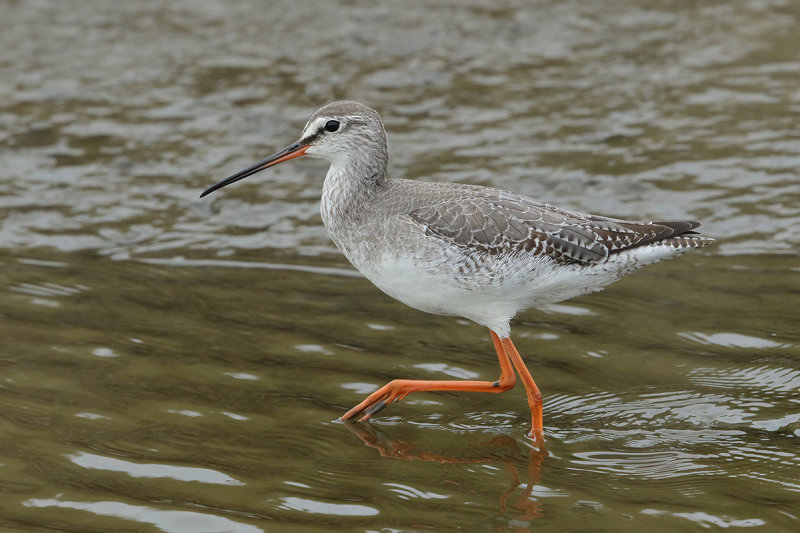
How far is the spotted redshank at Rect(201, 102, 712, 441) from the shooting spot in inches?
297

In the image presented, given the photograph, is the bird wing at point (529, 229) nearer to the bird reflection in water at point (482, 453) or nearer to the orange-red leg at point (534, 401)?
the orange-red leg at point (534, 401)

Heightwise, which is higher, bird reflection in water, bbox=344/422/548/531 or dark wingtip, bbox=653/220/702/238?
dark wingtip, bbox=653/220/702/238

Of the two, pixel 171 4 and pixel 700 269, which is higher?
pixel 171 4

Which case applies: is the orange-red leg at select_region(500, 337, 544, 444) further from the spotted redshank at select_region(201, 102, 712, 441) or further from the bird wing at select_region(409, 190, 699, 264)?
the bird wing at select_region(409, 190, 699, 264)

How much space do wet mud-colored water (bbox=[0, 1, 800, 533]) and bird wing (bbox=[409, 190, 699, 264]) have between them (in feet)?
3.73

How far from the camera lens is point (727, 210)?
11.2 meters

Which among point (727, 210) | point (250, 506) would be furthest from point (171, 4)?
point (250, 506)

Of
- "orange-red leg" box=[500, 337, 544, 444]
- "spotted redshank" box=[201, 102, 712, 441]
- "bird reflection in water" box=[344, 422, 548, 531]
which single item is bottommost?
"bird reflection in water" box=[344, 422, 548, 531]

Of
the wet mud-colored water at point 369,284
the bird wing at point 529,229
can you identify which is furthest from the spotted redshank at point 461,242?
the wet mud-colored water at point 369,284

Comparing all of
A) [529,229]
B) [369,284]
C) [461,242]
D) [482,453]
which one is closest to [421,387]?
[482,453]

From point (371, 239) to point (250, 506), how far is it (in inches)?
87.0

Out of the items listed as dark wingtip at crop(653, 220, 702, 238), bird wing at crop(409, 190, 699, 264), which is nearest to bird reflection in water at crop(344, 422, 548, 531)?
bird wing at crop(409, 190, 699, 264)

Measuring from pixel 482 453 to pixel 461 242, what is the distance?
1434 mm

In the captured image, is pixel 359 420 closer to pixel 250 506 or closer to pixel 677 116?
pixel 250 506
